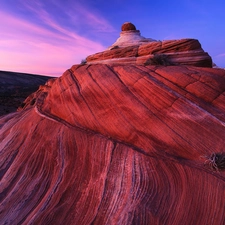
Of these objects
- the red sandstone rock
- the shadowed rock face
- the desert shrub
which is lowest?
the shadowed rock face

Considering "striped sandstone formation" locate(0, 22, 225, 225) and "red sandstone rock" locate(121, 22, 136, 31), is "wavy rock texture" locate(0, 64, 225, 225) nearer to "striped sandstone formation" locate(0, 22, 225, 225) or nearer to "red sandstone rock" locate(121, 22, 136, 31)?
"striped sandstone formation" locate(0, 22, 225, 225)

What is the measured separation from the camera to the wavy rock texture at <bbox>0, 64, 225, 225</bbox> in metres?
3.95

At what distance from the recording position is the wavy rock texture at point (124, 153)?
395 cm

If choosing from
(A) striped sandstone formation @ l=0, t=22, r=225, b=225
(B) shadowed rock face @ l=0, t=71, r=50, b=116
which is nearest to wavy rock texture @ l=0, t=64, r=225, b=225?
(A) striped sandstone formation @ l=0, t=22, r=225, b=225

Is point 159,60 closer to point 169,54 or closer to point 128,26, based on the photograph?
point 169,54

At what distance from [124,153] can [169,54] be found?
4.15 m

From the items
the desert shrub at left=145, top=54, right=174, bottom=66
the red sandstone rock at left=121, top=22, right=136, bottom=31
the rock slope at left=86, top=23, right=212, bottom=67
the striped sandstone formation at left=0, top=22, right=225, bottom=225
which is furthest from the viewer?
the red sandstone rock at left=121, top=22, right=136, bottom=31

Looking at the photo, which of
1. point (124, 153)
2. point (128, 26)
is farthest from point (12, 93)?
point (124, 153)

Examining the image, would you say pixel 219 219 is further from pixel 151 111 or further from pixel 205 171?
pixel 151 111

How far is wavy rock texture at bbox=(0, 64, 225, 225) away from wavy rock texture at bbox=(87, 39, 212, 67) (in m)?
1.15

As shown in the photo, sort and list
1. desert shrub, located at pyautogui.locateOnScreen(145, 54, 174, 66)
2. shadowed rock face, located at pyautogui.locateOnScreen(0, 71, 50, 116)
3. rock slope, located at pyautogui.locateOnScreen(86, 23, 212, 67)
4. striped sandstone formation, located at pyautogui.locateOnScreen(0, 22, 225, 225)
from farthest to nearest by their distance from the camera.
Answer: shadowed rock face, located at pyautogui.locateOnScreen(0, 71, 50, 116) → rock slope, located at pyautogui.locateOnScreen(86, 23, 212, 67) → desert shrub, located at pyautogui.locateOnScreen(145, 54, 174, 66) → striped sandstone formation, located at pyautogui.locateOnScreen(0, 22, 225, 225)

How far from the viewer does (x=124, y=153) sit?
16.5ft

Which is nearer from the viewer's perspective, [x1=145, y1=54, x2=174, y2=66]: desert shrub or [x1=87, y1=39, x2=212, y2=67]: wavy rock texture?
[x1=145, y1=54, x2=174, y2=66]: desert shrub

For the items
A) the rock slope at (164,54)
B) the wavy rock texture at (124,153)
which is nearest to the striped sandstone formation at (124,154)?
the wavy rock texture at (124,153)
